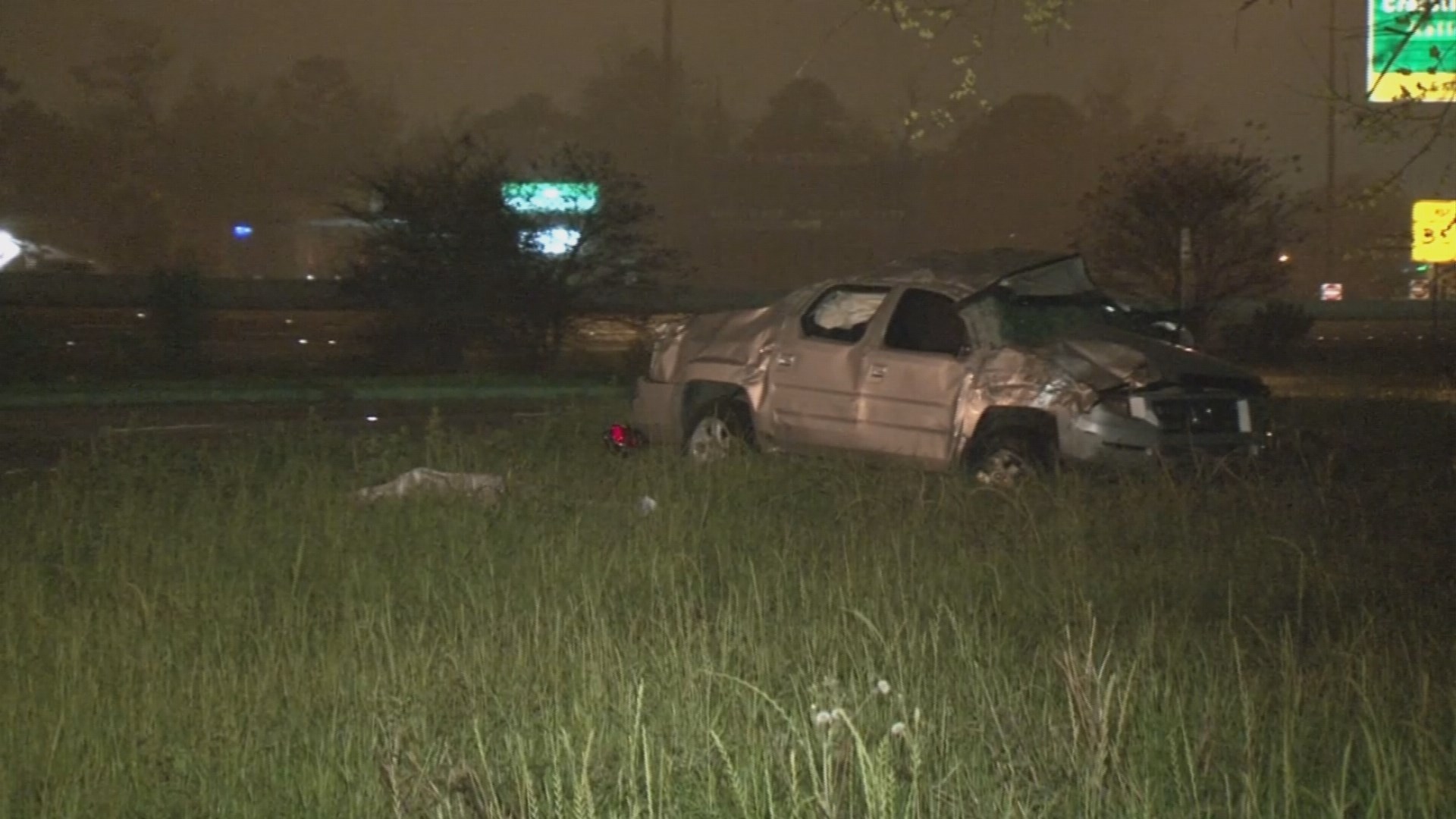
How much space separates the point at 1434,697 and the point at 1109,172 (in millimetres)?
27453

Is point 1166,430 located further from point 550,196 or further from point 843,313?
point 550,196

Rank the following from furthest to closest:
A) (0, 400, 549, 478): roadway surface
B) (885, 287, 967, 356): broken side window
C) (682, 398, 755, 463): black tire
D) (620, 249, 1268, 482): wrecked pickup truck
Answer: (0, 400, 549, 478): roadway surface → (682, 398, 755, 463): black tire → (885, 287, 967, 356): broken side window → (620, 249, 1268, 482): wrecked pickup truck

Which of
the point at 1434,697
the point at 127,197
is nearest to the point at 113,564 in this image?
the point at 1434,697

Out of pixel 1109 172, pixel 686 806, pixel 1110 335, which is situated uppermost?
pixel 1109 172

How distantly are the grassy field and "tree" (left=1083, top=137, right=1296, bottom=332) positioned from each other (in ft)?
63.4

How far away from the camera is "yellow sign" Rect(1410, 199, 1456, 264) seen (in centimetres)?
1340

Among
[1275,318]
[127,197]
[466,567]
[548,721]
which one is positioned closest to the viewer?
[548,721]

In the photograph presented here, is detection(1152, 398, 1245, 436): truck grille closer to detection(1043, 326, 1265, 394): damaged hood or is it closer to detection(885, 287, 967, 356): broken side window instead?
detection(1043, 326, 1265, 394): damaged hood

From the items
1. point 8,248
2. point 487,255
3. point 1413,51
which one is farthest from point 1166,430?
point 8,248

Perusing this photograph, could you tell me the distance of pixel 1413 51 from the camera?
15414mm

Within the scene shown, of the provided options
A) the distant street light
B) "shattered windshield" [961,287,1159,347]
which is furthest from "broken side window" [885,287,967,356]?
the distant street light

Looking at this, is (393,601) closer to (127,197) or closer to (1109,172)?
(1109,172)

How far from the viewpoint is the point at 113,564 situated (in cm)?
937

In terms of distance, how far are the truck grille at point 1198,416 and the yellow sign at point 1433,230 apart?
1.78 m
